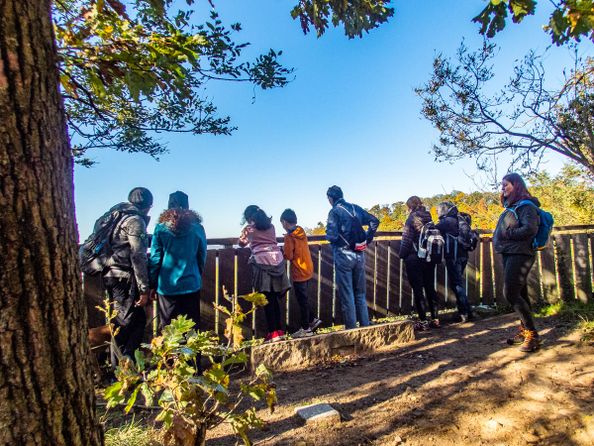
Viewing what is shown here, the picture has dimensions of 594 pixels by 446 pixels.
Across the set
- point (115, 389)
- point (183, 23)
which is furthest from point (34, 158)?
point (183, 23)

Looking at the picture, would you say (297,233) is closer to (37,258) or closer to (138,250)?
(138,250)

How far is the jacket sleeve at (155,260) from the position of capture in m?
3.63

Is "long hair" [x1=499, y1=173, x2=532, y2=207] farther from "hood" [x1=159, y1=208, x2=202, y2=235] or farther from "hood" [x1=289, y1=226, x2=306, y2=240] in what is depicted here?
"hood" [x1=159, y1=208, x2=202, y2=235]

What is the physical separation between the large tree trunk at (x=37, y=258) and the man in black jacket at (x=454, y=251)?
519 centimetres

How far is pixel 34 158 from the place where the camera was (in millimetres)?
1149

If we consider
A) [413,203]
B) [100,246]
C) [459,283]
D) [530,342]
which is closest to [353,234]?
[413,203]

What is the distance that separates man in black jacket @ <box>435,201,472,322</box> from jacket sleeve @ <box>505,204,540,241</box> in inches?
68.1

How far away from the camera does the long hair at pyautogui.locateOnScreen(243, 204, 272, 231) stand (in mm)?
4523

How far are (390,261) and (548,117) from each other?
5.20 metres

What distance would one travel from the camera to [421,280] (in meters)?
5.51

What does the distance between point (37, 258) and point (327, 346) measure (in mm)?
3456

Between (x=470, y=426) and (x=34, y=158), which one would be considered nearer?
(x=34, y=158)

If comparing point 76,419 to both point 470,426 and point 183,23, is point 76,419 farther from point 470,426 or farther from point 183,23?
point 183,23

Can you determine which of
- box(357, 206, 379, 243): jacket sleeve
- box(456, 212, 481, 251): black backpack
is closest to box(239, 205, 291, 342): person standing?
box(357, 206, 379, 243): jacket sleeve
